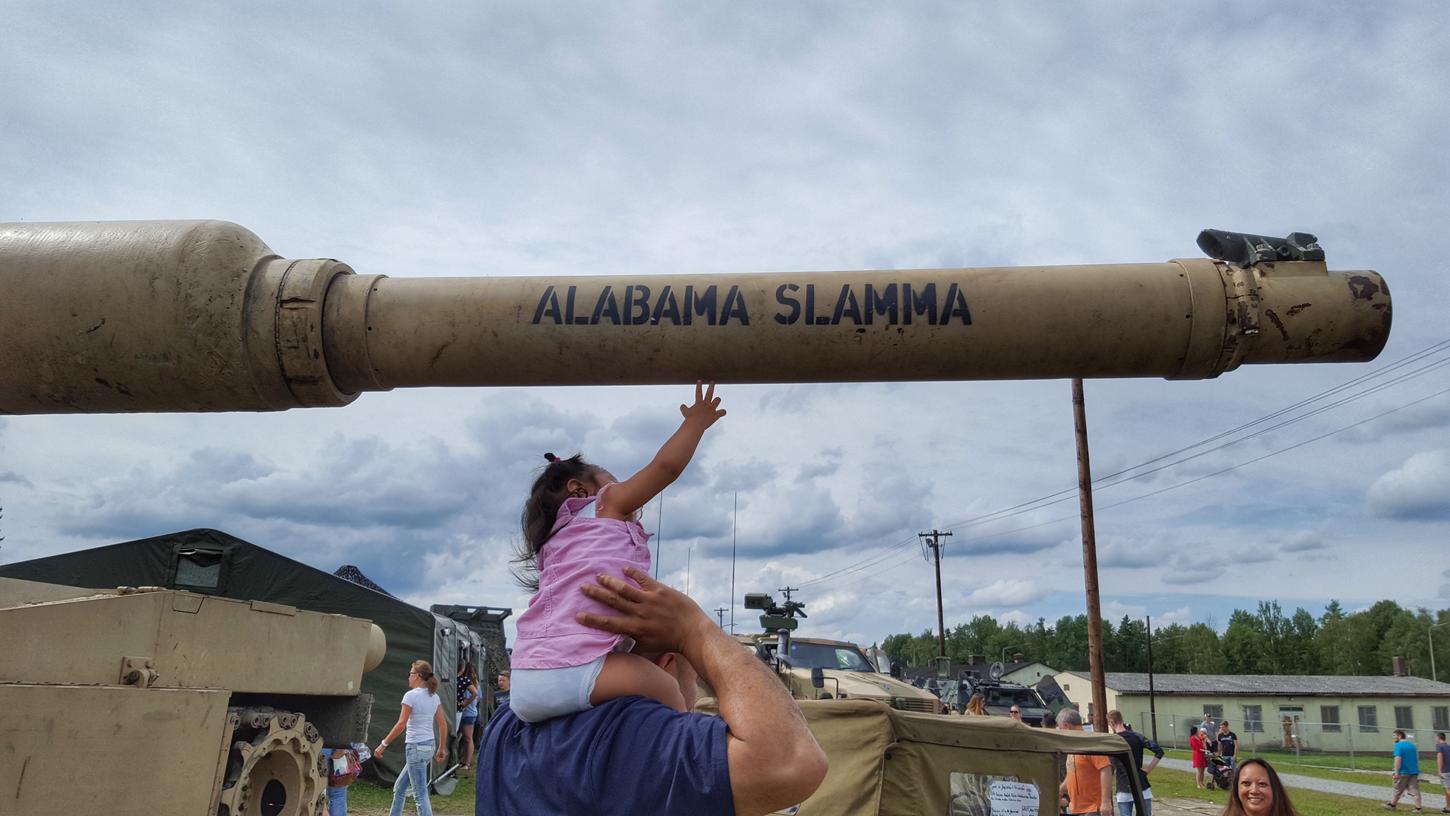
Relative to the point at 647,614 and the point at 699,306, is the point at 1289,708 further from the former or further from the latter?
the point at 647,614

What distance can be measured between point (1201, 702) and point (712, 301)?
2564 inches

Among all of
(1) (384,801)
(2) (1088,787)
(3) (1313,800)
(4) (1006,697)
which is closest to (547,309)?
(2) (1088,787)

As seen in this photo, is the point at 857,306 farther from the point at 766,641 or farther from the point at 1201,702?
the point at 1201,702

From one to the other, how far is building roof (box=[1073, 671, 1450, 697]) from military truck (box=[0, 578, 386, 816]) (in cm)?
5423

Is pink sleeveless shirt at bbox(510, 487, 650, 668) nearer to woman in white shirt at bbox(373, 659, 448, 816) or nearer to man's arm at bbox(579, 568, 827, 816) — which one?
man's arm at bbox(579, 568, 827, 816)

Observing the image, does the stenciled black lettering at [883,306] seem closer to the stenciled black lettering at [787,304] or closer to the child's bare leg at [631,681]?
the stenciled black lettering at [787,304]

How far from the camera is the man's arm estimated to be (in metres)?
1.62

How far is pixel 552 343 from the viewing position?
2484 mm

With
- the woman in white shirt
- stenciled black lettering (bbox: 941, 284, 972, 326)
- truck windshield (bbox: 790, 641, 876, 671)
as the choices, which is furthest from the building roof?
stenciled black lettering (bbox: 941, 284, 972, 326)

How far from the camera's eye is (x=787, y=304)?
8.01ft

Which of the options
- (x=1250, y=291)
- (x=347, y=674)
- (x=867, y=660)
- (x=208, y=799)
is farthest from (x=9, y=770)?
(x=867, y=660)

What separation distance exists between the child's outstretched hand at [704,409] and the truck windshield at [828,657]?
41.1 ft

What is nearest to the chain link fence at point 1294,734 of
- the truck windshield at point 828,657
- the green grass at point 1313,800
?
the green grass at point 1313,800

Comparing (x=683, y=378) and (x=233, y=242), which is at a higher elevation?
(x=233, y=242)
